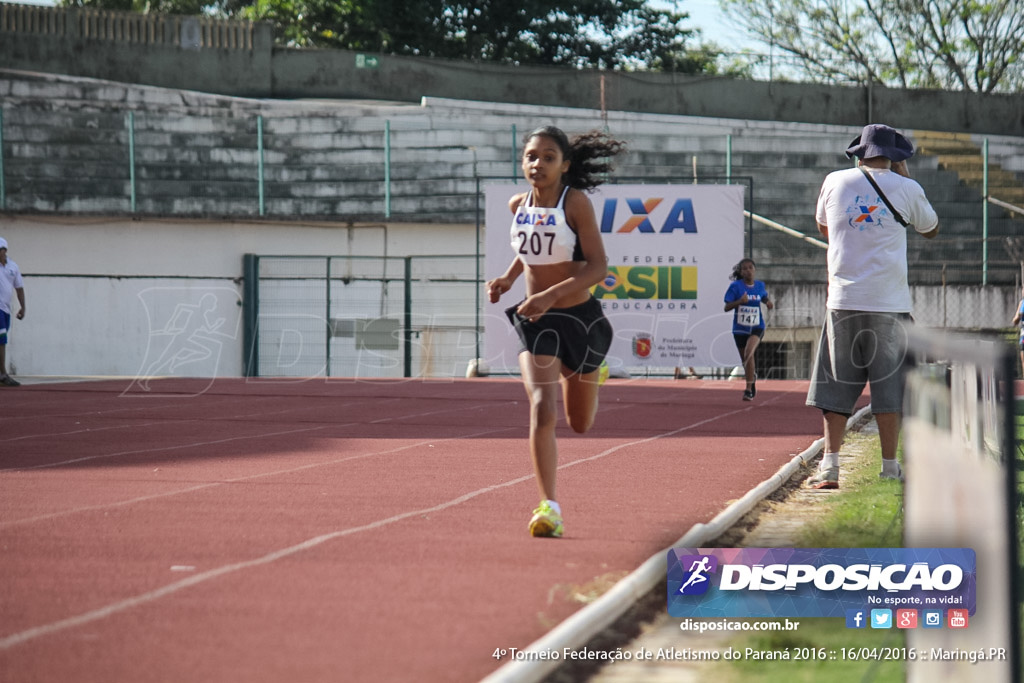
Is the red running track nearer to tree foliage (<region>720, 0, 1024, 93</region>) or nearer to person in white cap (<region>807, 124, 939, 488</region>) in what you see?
person in white cap (<region>807, 124, 939, 488</region>)

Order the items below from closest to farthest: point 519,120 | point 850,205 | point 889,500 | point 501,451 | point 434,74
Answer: point 889,500 → point 850,205 → point 501,451 → point 519,120 → point 434,74

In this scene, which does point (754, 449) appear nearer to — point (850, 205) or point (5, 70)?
point (850, 205)

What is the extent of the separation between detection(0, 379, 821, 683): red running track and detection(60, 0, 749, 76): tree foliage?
1274 inches

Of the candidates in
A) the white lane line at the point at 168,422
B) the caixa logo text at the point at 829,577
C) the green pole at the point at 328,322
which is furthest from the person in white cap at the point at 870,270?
the green pole at the point at 328,322

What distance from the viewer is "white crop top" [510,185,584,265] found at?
5.88 m

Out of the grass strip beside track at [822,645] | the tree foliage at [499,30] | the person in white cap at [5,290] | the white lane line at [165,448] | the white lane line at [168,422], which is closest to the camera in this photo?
the grass strip beside track at [822,645]

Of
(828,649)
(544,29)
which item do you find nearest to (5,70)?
(544,29)

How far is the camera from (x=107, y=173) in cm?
2678

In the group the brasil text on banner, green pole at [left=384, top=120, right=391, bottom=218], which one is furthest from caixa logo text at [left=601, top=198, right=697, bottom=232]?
green pole at [left=384, top=120, right=391, bottom=218]

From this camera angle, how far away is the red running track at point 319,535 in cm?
374

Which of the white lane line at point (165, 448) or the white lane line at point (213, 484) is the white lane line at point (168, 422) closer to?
the white lane line at point (165, 448)

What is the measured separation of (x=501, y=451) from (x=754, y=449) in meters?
1.99

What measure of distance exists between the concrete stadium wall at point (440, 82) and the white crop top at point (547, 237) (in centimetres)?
2781

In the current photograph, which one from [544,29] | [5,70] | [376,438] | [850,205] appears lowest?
[376,438]
